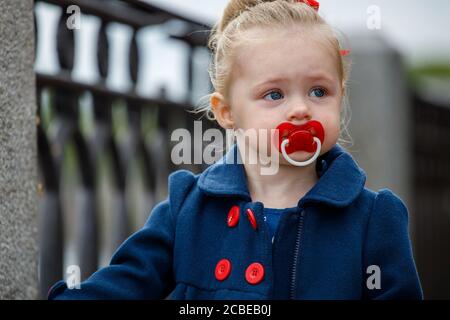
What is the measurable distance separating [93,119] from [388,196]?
1.39 meters

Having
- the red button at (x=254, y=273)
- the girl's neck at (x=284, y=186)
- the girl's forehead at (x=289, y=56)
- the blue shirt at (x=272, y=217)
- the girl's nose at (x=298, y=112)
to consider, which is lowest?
the red button at (x=254, y=273)

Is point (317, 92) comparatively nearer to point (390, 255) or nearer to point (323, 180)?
point (323, 180)

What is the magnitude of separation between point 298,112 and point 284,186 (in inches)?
8.3

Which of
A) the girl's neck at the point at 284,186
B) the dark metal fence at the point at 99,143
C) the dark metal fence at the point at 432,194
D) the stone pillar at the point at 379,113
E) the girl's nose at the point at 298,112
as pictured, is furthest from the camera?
the dark metal fence at the point at 432,194

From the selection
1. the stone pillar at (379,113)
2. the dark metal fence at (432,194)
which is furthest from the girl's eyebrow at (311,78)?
the dark metal fence at (432,194)

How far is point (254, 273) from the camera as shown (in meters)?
1.75

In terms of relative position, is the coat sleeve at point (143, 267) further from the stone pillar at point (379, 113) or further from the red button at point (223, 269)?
the stone pillar at point (379, 113)

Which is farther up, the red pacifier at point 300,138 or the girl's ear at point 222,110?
the girl's ear at point 222,110

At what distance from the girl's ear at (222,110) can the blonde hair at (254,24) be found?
0.06ft

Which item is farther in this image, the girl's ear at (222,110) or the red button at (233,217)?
the girl's ear at (222,110)

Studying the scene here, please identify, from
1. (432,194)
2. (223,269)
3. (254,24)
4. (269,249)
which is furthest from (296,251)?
(432,194)

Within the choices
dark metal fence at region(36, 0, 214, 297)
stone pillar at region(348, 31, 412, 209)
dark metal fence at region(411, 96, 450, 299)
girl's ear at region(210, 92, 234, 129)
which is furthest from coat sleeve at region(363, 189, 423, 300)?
dark metal fence at region(411, 96, 450, 299)

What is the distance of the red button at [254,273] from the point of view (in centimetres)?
174

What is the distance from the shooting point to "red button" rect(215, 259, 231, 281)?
1775mm
